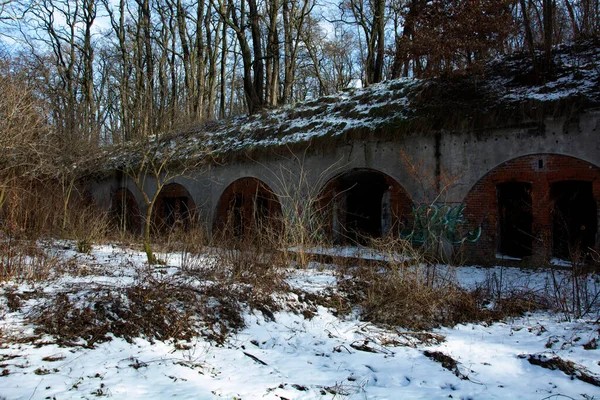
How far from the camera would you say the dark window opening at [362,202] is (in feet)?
40.1

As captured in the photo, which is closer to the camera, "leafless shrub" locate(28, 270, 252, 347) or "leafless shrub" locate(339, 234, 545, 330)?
"leafless shrub" locate(28, 270, 252, 347)

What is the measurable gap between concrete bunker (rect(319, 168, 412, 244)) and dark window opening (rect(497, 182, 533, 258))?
2100 mm

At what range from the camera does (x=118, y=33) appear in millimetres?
25375

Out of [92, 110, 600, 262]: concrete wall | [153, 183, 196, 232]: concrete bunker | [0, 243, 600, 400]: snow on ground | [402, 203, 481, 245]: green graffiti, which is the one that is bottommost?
[0, 243, 600, 400]: snow on ground

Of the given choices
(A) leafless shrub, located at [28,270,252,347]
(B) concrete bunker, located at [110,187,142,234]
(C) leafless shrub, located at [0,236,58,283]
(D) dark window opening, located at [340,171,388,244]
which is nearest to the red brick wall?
(D) dark window opening, located at [340,171,388,244]

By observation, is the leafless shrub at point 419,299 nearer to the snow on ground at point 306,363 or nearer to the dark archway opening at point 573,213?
the snow on ground at point 306,363

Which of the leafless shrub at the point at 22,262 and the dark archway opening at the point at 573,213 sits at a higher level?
the dark archway opening at the point at 573,213

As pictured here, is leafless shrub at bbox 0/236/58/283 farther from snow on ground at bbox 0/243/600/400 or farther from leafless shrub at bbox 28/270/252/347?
leafless shrub at bbox 28/270/252/347

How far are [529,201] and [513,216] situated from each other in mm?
607

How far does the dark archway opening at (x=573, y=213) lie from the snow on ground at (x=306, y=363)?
14.0 feet

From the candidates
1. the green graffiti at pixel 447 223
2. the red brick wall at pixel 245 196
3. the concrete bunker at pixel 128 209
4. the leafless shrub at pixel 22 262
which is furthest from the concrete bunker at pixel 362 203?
the concrete bunker at pixel 128 209

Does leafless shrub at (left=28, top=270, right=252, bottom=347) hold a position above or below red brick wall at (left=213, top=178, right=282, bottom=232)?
below

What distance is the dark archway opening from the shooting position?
29.6ft

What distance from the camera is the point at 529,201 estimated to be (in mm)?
9500
